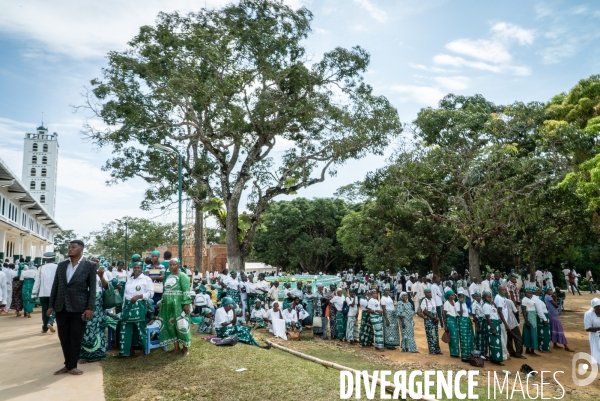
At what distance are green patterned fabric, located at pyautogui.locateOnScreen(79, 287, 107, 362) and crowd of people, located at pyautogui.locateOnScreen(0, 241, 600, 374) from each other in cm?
2

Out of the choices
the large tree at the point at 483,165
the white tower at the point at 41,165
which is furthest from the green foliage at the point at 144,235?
the large tree at the point at 483,165

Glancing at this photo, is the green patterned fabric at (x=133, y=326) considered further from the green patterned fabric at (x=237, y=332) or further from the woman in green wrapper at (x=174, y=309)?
the green patterned fabric at (x=237, y=332)

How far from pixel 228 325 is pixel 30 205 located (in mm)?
28776

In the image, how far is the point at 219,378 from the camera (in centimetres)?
608

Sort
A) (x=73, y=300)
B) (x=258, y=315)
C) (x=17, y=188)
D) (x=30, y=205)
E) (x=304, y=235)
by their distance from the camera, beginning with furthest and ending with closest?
(x=304, y=235), (x=30, y=205), (x=17, y=188), (x=258, y=315), (x=73, y=300)

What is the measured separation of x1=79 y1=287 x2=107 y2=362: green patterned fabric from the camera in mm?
6738

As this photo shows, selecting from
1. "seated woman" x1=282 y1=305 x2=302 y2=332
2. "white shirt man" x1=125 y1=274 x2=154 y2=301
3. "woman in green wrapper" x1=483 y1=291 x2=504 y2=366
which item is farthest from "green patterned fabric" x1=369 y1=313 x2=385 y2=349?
"white shirt man" x1=125 y1=274 x2=154 y2=301

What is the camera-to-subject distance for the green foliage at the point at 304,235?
133ft

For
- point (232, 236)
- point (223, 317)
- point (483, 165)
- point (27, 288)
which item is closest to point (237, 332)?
point (223, 317)

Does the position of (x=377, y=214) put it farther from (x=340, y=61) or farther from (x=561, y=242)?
(x=561, y=242)

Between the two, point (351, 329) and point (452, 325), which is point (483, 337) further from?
point (351, 329)

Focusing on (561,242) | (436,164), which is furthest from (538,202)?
(561,242)

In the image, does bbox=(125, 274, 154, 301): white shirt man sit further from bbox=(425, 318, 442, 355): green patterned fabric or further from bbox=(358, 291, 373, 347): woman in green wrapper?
bbox=(425, 318, 442, 355): green patterned fabric

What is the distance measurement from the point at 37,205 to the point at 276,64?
24018mm
